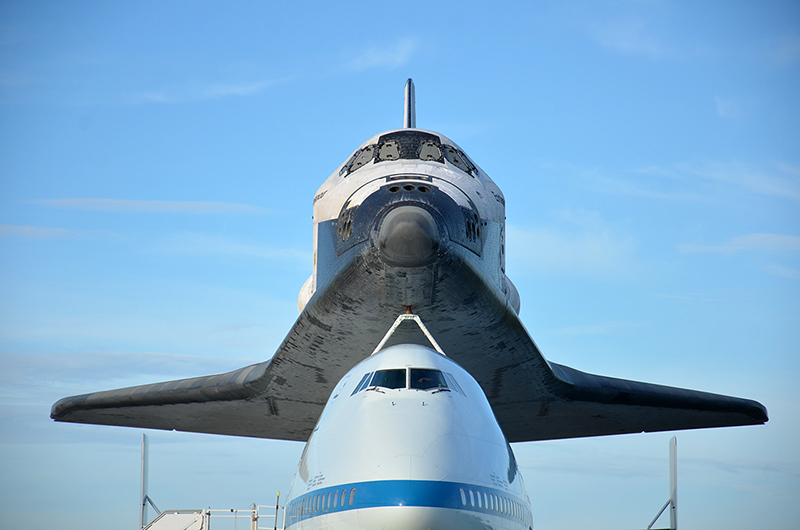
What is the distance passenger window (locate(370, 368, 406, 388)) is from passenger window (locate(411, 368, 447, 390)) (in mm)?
85

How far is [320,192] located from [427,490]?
7.80m

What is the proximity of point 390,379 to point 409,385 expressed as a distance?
0.19m

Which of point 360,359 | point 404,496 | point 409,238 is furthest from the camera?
point 360,359

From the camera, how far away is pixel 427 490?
5.54m

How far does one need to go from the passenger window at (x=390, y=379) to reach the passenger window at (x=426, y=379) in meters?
0.08

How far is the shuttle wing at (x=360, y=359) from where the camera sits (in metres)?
11.2

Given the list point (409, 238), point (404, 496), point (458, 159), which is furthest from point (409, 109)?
point (404, 496)

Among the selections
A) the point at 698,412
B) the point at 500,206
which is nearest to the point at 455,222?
the point at 500,206

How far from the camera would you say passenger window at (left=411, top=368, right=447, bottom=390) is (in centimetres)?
673

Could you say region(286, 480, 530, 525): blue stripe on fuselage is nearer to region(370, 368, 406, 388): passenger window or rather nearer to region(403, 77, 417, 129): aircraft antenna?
region(370, 368, 406, 388): passenger window

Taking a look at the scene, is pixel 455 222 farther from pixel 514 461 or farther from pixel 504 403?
pixel 504 403

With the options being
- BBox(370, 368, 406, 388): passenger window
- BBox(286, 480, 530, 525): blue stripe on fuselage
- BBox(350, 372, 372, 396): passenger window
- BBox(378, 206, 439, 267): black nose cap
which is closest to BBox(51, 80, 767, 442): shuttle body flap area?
BBox(378, 206, 439, 267): black nose cap

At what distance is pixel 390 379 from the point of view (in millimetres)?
6797

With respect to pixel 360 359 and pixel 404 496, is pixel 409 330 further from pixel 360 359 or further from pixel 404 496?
pixel 404 496
